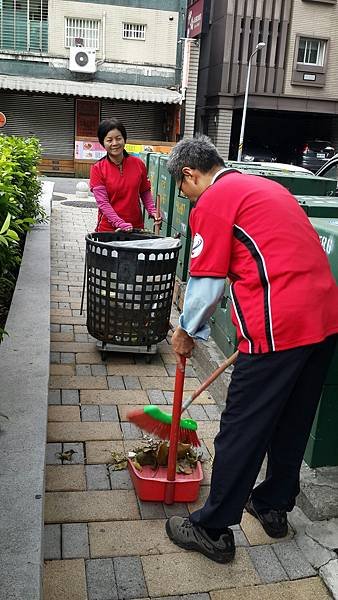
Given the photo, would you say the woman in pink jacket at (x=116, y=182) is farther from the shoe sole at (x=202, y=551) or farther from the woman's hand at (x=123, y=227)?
the shoe sole at (x=202, y=551)

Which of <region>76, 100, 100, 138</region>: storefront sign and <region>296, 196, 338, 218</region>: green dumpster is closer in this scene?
<region>296, 196, 338, 218</region>: green dumpster

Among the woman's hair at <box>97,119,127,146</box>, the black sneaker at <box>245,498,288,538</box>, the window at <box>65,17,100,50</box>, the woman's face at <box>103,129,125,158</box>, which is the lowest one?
the black sneaker at <box>245,498,288,538</box>

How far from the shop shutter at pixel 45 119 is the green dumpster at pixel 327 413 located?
20.1m

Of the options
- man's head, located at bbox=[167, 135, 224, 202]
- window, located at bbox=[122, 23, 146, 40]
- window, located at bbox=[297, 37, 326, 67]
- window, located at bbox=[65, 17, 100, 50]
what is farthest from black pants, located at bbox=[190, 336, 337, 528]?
window, located at bbox=[297, 37, 326, 67]

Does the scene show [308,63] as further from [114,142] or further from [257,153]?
[114,142]

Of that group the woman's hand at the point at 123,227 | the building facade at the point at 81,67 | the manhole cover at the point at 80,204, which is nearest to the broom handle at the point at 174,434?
the woman's hand at the point at 123,227

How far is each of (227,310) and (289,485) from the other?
1728mm

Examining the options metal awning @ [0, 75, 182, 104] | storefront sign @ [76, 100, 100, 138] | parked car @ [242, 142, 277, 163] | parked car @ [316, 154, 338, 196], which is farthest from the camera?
parked car @ [242, 142, 277, 163]

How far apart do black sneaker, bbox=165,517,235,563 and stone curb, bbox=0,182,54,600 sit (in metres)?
0.64

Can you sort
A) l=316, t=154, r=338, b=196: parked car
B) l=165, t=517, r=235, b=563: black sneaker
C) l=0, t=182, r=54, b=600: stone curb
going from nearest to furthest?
l=0, t=182, r=54, b=600: stone curb → l=165, t=517, r=235, b=563: black sneaker → l=316, t=154, r=338, b=196: parked car

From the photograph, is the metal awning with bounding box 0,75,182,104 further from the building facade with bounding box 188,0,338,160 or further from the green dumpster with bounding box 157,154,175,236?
the green dumpster with bounding box 157,154,175,236

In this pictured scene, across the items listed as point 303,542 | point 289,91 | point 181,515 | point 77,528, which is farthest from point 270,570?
point 289,91

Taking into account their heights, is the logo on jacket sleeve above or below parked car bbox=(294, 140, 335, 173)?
above

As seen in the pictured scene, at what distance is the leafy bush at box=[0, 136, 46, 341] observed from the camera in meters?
3.44
